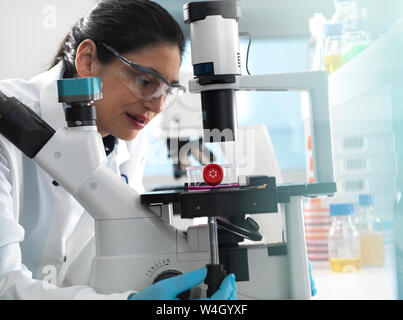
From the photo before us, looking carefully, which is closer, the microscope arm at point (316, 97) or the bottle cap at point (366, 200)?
the microscope arm at point (316, 97)

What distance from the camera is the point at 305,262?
32.7 inches

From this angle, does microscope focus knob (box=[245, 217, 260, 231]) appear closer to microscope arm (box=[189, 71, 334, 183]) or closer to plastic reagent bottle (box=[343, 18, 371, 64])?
microscope arm (box=[189, 71, 334, 183])

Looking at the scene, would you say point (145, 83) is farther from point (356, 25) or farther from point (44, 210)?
point (356, 25)

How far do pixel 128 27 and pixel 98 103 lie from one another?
0.20 m

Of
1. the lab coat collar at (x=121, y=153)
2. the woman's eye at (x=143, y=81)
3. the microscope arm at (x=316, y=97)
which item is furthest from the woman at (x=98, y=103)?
the microscope arm at (x=316, y=97)

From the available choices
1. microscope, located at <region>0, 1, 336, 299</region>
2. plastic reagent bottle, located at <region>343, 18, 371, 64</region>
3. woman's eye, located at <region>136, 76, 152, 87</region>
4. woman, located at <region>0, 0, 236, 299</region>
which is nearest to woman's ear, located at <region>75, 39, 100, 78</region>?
woman, located at <region>0, 0, 236, 299</region>

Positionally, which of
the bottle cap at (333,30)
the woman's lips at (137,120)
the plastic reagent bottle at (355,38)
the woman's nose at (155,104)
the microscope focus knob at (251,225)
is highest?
the bottle cap at (333,30)

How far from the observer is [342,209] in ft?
4.67

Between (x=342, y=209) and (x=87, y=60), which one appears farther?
(x=342, y=209)

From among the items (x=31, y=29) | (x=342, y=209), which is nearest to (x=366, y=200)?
(x=342, y=209)

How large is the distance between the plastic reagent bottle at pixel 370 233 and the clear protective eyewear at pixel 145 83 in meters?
0.61

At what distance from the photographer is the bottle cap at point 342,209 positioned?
142 centimetres

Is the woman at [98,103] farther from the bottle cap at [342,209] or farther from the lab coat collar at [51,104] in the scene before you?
the bottle cap at [342,209]
